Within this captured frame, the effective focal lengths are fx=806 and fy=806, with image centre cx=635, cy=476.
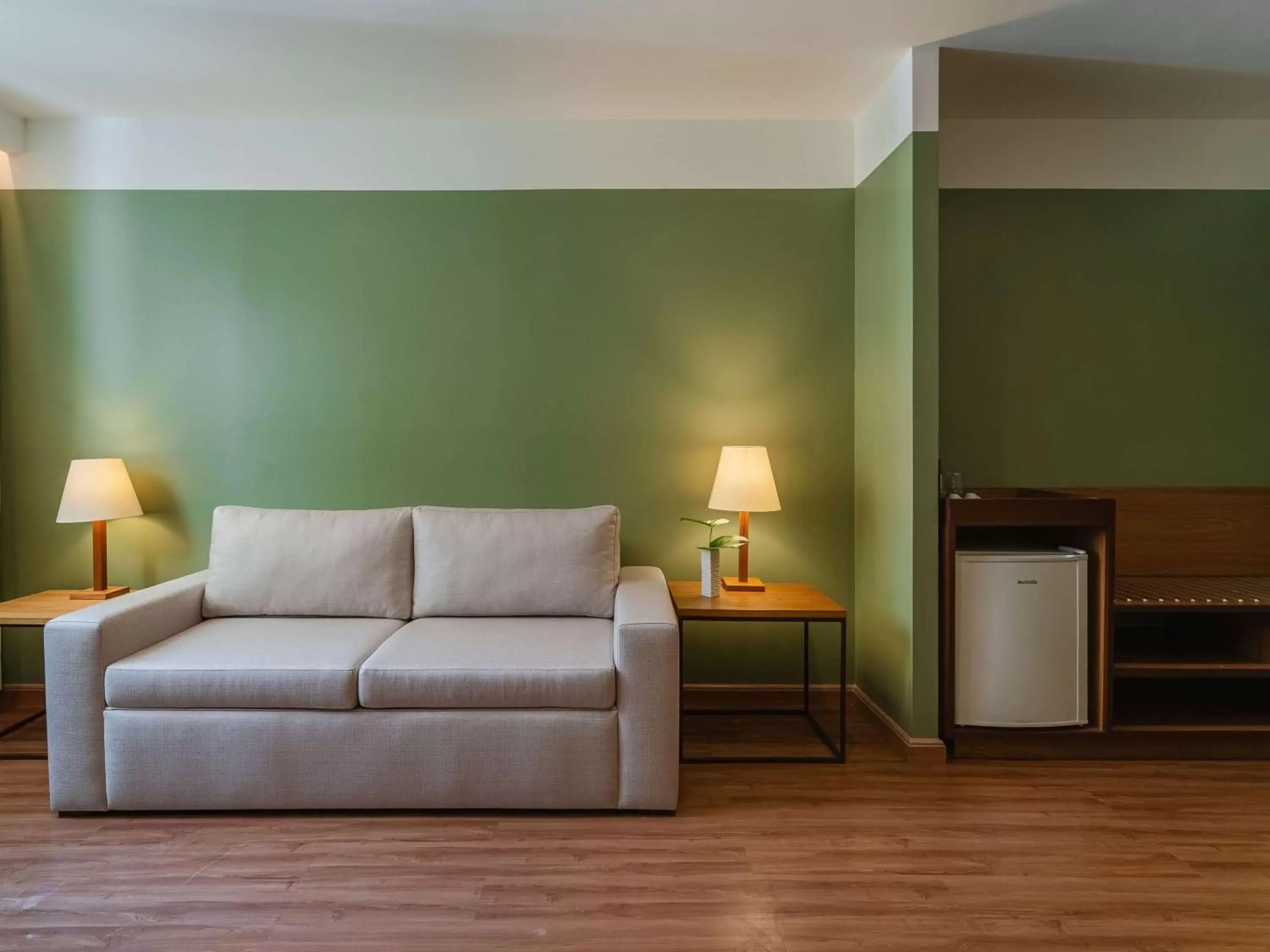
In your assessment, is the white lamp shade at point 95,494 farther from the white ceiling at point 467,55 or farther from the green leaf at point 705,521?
the green leaf at point 705,521

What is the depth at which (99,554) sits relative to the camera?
336cm

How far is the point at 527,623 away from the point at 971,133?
111 inches

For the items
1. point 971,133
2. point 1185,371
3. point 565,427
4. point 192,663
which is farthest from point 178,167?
point 1185,371

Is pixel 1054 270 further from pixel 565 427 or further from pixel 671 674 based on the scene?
pixel 671 674

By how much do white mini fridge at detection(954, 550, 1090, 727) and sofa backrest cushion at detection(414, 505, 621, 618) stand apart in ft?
4.34

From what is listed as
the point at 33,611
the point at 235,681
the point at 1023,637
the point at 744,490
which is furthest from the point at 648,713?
the point at 33,611

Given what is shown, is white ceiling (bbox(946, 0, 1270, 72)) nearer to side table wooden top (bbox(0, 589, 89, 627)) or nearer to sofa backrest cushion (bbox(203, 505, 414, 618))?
sofa backrest cushion (bbox(203, 505, 414, 618))

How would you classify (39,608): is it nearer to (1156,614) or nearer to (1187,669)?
(1187,669)

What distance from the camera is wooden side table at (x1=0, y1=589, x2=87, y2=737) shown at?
294 cm

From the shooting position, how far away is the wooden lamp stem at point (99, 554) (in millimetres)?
3355

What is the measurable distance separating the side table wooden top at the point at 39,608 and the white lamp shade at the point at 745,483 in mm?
2385

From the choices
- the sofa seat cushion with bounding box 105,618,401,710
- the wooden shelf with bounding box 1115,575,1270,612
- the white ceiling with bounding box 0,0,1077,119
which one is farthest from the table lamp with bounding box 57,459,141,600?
the wooden shelf with bounding box 1115,575,1270,612

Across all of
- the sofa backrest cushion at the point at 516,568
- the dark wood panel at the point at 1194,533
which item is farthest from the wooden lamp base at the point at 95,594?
the dark wood panel at the point at 1194,533

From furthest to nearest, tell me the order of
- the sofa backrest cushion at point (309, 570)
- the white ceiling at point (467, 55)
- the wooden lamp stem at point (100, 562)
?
the wooden lamp stem at point (100, 562), the sofa backrest cushion at point (309, 570), the white ceiling at point (467, 55)
